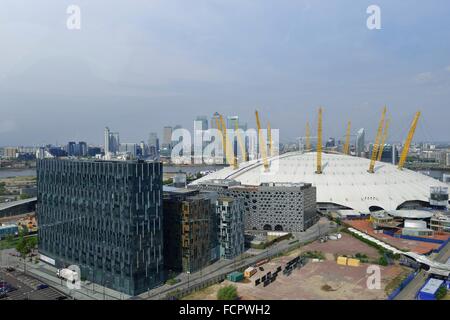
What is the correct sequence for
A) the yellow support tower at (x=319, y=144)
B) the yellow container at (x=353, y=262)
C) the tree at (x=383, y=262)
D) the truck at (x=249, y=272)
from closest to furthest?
A: the truck at (x=249, y=272), the tree at (x=383, y=262), the yellow container at (x=353, y=262), the yellow support tower at (x=319, y=144)

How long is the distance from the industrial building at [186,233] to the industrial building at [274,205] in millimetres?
13159

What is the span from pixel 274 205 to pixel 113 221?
22.4 metres

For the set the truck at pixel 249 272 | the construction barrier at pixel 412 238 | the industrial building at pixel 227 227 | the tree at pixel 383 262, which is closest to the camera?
the truck at pixel 249 272

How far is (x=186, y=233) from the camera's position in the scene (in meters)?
27.7

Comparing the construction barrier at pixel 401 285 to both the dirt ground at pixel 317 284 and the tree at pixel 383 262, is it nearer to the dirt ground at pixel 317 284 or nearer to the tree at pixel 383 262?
the dirt ground at pixel 317 284

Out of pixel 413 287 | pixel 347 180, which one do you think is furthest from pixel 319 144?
pixel 413 287

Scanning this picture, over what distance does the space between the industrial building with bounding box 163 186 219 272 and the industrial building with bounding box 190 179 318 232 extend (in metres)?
13.2

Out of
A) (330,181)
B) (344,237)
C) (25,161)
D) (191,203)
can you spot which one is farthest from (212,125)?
(191,203)

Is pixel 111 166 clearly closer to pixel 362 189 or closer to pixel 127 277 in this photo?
pixel 127 277

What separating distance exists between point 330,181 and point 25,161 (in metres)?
130

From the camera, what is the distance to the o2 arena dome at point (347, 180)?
49562 mm

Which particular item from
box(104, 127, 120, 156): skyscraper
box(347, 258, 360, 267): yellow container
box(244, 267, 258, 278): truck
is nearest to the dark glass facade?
box(244, 267, 258, 278): truck

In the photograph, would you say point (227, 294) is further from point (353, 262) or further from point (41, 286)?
point (353, 262)

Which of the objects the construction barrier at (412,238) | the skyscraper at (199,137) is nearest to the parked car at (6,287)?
the construction barrier at (412,238)
